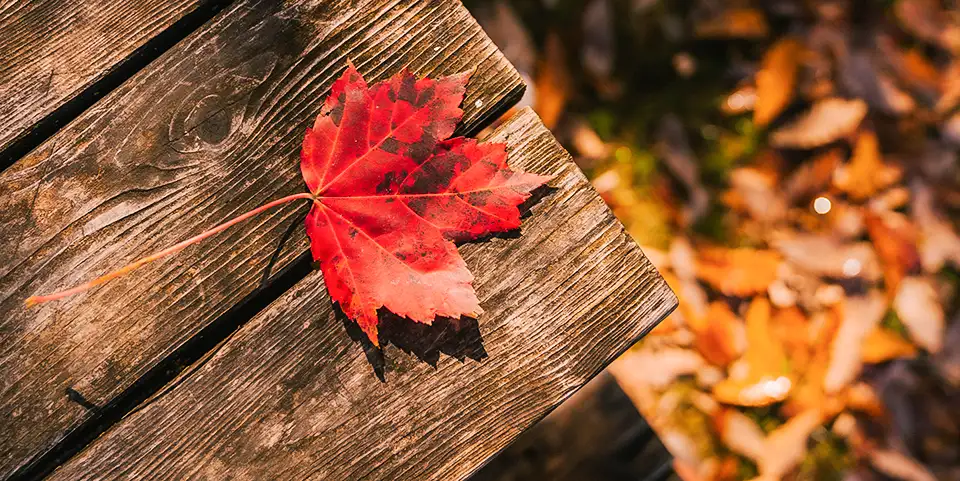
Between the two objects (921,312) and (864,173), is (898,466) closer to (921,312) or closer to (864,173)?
(921,312)

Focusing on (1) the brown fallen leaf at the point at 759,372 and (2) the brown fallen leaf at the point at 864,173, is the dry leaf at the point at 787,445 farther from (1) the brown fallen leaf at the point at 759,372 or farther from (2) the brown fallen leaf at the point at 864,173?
(2) the brown fallen leaf at the point at 864,173

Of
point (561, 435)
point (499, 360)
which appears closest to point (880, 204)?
point (561, 435)

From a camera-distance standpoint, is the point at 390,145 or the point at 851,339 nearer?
the point at 390,145

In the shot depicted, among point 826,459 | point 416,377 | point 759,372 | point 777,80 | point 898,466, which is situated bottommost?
point 898,466

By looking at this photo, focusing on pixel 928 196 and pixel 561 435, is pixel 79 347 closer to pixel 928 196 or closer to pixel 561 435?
pixel 561 435

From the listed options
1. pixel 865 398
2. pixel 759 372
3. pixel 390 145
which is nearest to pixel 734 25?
pixel 759 372

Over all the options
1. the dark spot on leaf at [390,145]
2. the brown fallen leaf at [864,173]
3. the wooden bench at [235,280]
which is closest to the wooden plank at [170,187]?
the wooden bench at [235,280]

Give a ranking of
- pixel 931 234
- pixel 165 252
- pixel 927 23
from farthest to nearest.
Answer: pixel 927 23, pixel 931 234, pixel 165 252
